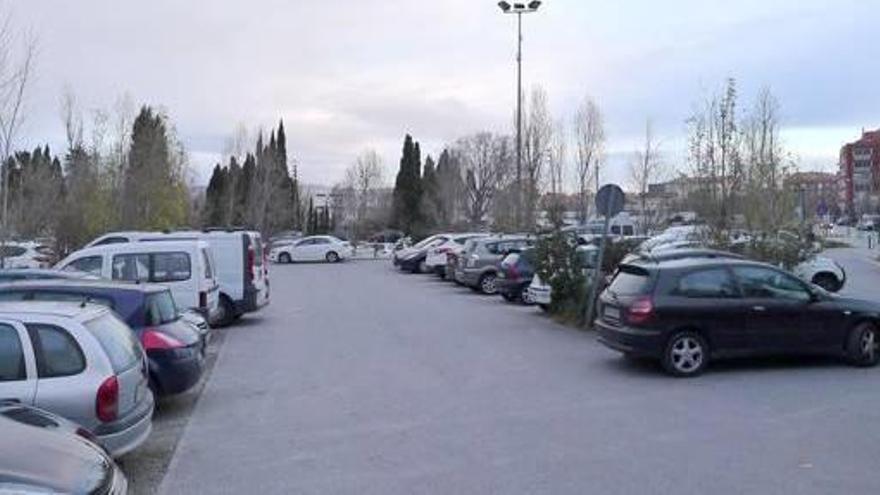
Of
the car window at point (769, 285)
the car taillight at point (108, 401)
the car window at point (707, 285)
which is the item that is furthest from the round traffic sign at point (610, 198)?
the car taillight at point (108, 401)

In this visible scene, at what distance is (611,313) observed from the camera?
13.8 m

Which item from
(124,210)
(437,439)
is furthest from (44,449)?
(124,210)

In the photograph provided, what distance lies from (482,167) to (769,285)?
6884 centimetres

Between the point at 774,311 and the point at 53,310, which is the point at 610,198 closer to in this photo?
the point at 774,311

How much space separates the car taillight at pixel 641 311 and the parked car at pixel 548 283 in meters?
6.35

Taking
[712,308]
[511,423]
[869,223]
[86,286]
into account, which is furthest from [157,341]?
[869,223]

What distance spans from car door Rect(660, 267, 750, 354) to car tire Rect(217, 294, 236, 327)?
388 inches

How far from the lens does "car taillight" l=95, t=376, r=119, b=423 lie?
7.46m

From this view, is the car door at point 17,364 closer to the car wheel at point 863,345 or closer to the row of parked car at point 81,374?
the row of parked car at point 81,374

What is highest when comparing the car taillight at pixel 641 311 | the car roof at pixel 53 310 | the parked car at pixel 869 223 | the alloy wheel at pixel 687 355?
the parked car at pixel 869 223

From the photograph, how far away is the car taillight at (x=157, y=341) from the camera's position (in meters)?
10.5

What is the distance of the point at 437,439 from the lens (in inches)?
364

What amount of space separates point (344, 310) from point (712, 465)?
1618cm

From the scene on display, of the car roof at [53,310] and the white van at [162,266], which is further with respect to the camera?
the white van at [162,266]
